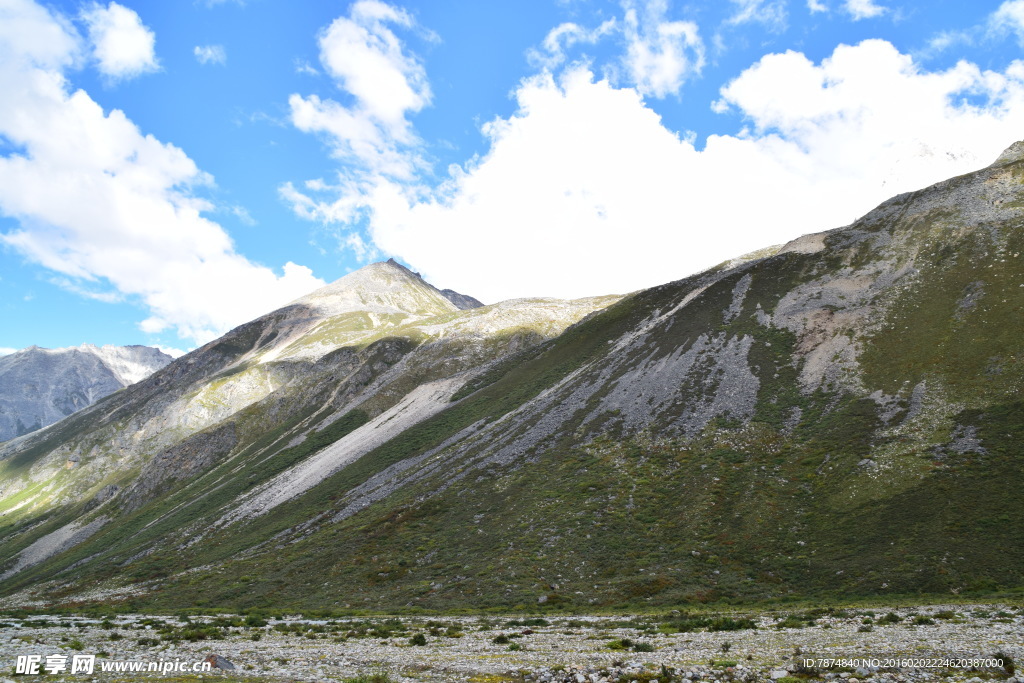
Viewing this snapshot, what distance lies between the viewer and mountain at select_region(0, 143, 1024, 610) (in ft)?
123

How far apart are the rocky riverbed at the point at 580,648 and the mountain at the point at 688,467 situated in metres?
9.02

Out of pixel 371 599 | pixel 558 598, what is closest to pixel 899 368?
pixel 558 598

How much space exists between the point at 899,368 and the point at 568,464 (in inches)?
1530

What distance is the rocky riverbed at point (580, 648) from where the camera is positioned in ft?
52.6

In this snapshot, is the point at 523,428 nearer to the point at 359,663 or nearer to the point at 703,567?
the point at 703,567

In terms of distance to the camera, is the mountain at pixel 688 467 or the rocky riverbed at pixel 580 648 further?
the mountain at pixel 688 467

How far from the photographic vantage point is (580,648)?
71.2ft

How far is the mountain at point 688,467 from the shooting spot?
37.6 m

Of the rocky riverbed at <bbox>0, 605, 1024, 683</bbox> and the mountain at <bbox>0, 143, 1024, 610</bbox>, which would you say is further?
the mountain at <bbox>0, 143, 1024, 610</bbox>

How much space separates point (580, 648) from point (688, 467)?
116 ft

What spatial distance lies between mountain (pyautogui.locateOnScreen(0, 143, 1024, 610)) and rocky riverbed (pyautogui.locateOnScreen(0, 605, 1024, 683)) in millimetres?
9019

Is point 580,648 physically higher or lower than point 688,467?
higher

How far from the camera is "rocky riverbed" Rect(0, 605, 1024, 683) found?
1605cm

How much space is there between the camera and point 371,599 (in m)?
43.3
